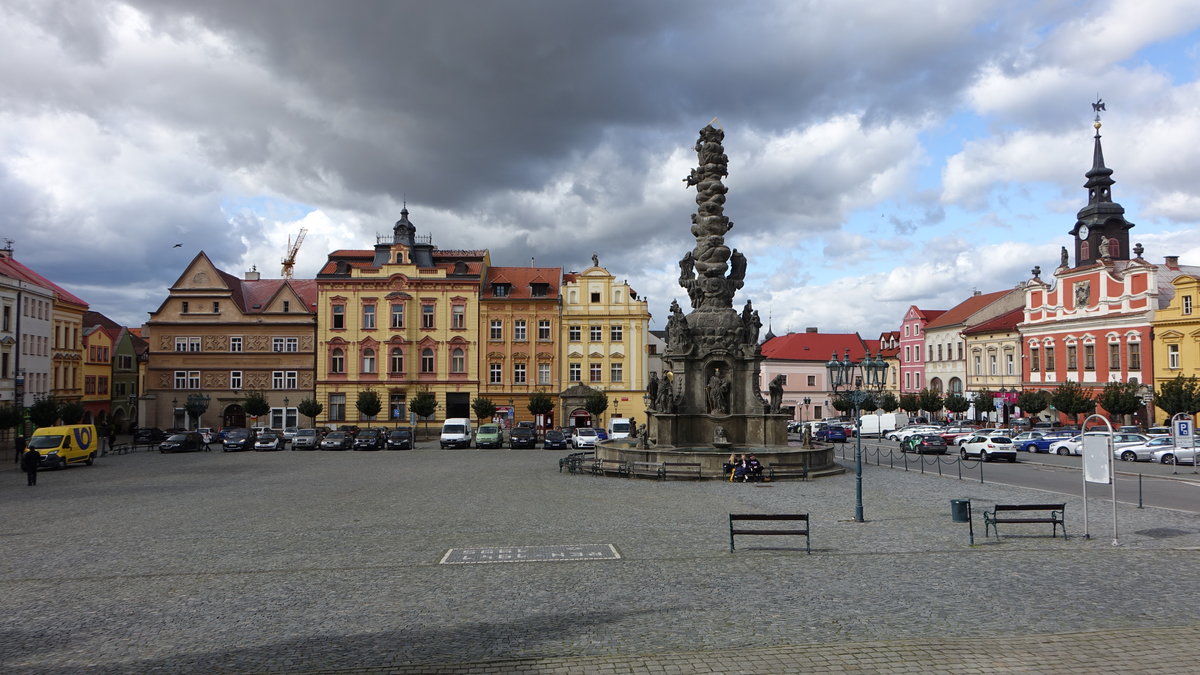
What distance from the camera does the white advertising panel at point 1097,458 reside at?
14594 mm

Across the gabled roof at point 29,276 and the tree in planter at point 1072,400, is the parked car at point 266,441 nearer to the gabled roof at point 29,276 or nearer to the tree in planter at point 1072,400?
the gabled roof at point 29,276

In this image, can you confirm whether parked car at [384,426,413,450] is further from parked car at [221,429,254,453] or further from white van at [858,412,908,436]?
white van at [858,412,908,436]

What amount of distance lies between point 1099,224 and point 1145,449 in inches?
1350

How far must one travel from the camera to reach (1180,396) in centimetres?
4528

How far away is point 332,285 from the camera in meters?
61.5

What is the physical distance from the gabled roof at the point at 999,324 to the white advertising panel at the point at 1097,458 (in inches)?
2265

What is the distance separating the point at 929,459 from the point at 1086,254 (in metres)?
36.9

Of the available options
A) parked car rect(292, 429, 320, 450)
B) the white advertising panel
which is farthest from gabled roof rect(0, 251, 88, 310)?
the white advertising panel

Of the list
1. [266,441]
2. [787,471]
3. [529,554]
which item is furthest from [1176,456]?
[266,441]

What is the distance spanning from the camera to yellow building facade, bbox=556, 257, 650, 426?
61594 mm

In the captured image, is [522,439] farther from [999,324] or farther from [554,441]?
[999,324]

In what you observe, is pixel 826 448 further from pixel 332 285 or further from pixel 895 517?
pixel 332 285

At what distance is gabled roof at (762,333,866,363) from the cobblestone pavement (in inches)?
2668

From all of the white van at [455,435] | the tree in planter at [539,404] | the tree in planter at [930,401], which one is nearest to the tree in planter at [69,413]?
the white van at [455,435]
